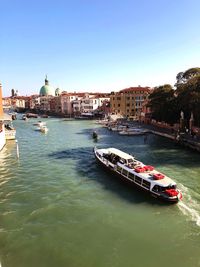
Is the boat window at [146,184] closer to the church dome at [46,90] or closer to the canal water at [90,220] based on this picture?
the canal water at [90,220]

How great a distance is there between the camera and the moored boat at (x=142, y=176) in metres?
19.7

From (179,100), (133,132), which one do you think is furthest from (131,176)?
(133,132)

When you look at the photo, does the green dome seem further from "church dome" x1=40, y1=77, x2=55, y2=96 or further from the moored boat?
the moored boat

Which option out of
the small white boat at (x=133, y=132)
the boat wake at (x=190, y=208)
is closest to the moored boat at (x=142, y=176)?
the boat wake at (x=190, y=208)

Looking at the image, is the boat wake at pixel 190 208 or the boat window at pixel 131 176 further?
the boat window at pixel 131 176

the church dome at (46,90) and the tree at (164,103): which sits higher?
the church dome at (46,90)

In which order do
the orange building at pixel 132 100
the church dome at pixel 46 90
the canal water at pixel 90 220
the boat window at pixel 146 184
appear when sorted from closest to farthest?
the canal water at pixel 90 220 < the boat window at pixel 146 184 < the orange building at pixel 132 100 < the church dome at pixel 46 90

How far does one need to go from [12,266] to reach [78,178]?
499 inches

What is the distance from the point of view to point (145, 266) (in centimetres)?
1296

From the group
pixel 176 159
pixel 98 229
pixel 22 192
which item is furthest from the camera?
pixel 176 159

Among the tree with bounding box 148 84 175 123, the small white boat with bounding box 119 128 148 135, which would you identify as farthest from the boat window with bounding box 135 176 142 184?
the small white boat with bounding box 119 128 148 135

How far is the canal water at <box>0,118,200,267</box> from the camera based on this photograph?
13.7 metres

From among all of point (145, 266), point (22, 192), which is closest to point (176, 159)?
point (22, 192)

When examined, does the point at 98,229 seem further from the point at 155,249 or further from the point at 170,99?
the point at 170,99
